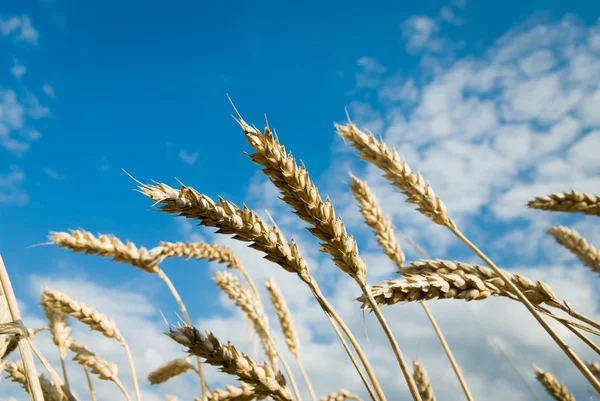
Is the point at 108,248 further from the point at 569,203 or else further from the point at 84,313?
the point at 569,203

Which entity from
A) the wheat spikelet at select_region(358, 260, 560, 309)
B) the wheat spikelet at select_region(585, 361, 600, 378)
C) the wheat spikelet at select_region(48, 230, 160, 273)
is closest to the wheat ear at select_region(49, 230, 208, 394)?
the wheat spikelet at select_region(48, 230, 160, 273)

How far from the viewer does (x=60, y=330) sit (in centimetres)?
338

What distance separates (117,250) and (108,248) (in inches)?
3.5

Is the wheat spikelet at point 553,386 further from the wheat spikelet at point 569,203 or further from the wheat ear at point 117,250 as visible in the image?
the wheat ear at point 117,250

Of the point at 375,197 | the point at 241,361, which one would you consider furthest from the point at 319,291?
the point at 375,197

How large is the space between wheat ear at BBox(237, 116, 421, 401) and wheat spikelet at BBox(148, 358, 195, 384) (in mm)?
3132

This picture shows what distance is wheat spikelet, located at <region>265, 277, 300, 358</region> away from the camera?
4.01 m

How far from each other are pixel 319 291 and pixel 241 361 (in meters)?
0.42

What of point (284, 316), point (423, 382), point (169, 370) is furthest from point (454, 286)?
point (169, 370)

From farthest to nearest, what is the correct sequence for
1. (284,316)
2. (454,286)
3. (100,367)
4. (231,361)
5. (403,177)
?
(284,316), (100,367), (403,177), (454,286), (231,361)

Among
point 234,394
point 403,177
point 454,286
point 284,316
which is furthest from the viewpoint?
point 284,316

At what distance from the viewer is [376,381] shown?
139cm

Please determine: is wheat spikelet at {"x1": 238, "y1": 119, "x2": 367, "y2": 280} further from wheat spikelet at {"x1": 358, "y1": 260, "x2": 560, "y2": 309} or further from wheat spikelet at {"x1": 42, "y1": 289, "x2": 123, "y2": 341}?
wheat spikelet at {"x1": 42, "y1": 289, "x2": 123, "y2": 341}

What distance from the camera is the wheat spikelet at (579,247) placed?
404 cm
